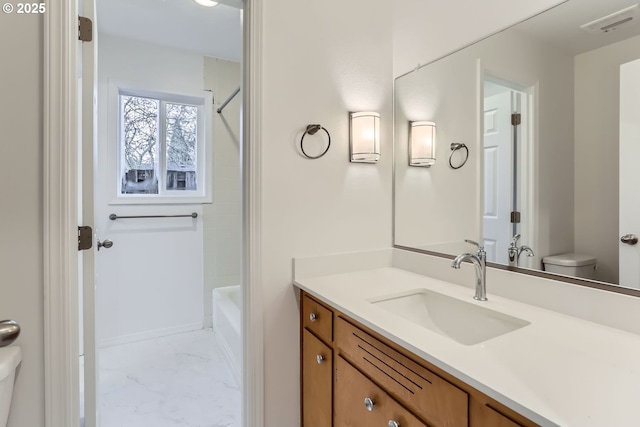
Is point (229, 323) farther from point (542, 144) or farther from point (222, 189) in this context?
point (542, 144)

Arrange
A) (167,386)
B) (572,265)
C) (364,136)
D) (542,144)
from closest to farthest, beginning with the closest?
(572,265), (542,144), (364,136), (167,386)

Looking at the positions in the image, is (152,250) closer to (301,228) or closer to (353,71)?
(301,228)

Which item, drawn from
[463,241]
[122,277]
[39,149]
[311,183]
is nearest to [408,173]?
[463,241]

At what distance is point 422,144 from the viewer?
68.1 inches

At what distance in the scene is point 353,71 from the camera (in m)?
1.65

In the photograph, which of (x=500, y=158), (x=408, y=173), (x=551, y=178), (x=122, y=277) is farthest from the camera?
(x=122, y=277)

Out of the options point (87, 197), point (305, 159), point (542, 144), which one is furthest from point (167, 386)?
point (542, 144)

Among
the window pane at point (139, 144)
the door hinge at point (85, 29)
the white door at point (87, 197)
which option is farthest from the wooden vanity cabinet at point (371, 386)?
the window pane at point (139, 144)

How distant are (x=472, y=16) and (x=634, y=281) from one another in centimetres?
134

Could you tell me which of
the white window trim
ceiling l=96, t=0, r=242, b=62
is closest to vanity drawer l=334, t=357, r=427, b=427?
the white window trim

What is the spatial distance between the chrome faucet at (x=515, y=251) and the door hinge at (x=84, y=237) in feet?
→ 5.38

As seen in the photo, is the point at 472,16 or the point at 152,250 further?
the point at 152,250

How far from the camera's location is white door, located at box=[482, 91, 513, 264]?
4.40 feet

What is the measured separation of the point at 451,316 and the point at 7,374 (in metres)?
1.51
